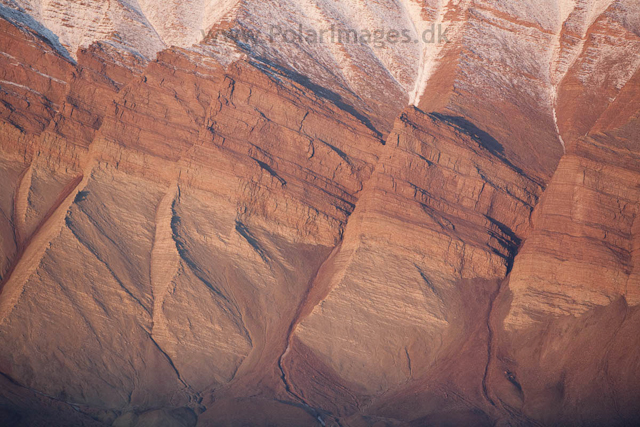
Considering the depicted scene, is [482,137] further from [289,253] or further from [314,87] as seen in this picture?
[289,253]

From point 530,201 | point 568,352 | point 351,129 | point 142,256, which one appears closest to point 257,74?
point 351,129

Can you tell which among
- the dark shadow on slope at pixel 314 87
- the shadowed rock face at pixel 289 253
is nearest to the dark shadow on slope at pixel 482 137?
the shadowed rock face at pixel 289 253

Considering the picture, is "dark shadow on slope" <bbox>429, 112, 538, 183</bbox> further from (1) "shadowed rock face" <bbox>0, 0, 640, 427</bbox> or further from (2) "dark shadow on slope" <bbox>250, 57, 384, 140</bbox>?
(2) "dark shadow on slope" <bbox>250, 57, 384, 140</bbox>

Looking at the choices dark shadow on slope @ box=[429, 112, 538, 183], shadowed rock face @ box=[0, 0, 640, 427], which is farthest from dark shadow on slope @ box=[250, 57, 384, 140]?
dark shadow on slope @ box=[429, 112, 538, 183]

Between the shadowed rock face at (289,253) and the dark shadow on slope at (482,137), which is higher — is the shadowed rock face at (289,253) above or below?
below

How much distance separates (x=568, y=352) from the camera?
51938 millimetres

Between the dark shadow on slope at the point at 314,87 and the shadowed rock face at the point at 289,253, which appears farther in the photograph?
the dark shadow on slope at the point at 314,87

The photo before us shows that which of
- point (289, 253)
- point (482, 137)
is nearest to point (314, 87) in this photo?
point (482, 137)

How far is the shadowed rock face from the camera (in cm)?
4769

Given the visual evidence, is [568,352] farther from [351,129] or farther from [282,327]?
[351,129]

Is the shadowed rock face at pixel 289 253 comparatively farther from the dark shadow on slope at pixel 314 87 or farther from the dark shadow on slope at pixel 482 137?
the dark shadow on slope at pixel 314 87

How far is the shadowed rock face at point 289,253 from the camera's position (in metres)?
47.7

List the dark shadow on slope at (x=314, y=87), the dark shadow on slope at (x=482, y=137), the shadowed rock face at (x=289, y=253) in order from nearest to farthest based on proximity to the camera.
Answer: the shadowed rock face at (x=289, y=253)
the dark shadow on slope at (x=482, y=137)
the dark shadow on slope at (x=314, y=87)

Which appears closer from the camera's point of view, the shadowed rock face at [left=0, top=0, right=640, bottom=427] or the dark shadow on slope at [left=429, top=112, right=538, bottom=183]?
the shadowed rock face at [left=0, top=0, right=640, bottom=427]
